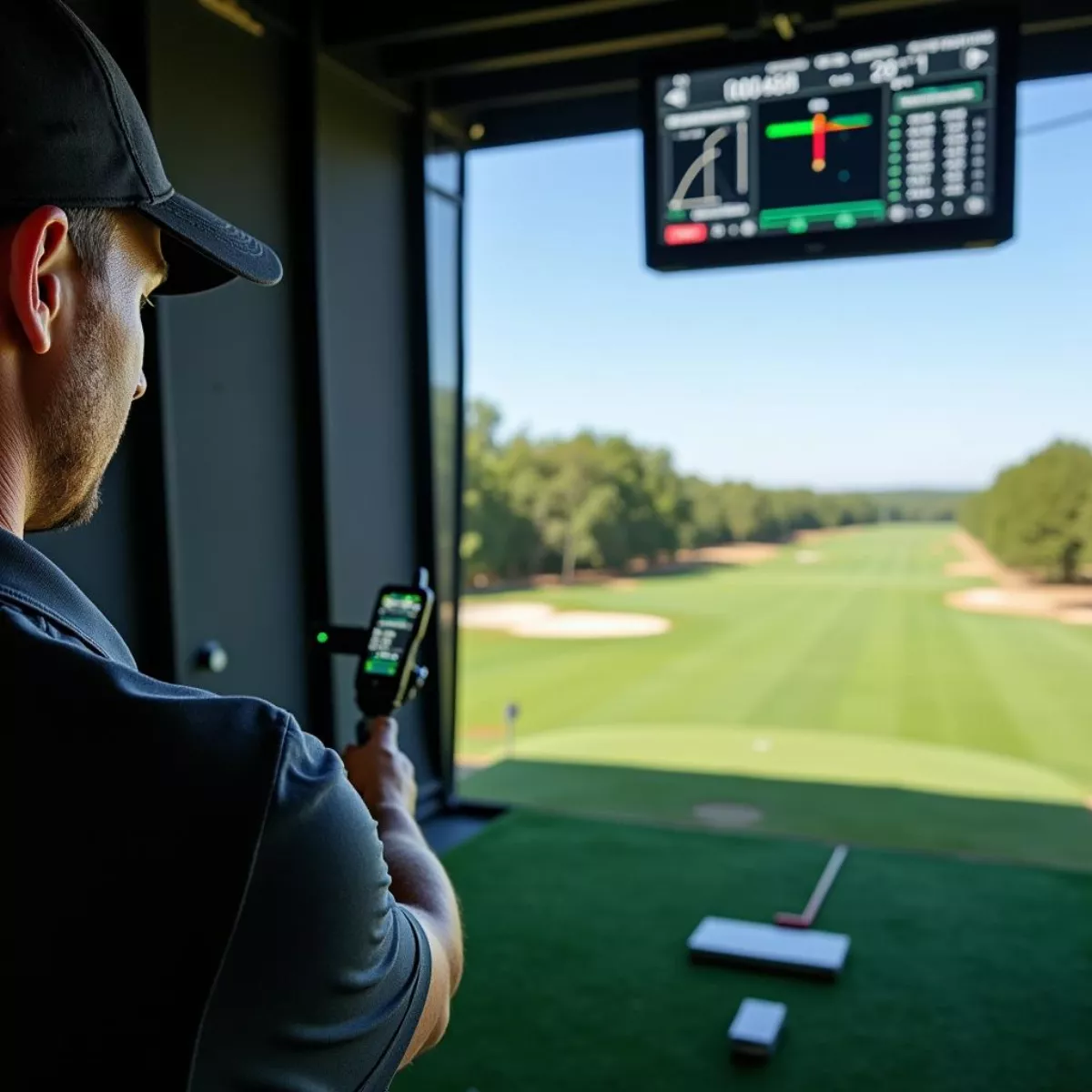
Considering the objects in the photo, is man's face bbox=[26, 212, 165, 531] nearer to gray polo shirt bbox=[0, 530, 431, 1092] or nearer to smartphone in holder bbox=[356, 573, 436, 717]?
gray polo shirt bbox=[0, 530, 431, 1092]

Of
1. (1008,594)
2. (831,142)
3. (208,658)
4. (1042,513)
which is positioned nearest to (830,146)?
(831,142)

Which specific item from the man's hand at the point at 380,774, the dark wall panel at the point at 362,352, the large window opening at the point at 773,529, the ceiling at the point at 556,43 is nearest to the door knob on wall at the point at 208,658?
A: the dark wall panel at the point at 362,352

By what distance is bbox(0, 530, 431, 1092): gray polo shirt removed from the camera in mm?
583

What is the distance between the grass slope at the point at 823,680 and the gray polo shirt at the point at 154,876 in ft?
16.3

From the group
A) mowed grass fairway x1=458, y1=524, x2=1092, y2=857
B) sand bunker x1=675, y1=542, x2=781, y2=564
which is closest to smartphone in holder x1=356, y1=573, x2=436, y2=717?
mowed grass fairway x1=458, y1=524, x2=1092, y2=857

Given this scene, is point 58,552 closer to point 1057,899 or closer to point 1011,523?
point 1057,899

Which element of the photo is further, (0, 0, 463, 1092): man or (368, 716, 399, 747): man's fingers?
(368, 716, 399, 747): man's fingers

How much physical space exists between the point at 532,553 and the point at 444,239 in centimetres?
205

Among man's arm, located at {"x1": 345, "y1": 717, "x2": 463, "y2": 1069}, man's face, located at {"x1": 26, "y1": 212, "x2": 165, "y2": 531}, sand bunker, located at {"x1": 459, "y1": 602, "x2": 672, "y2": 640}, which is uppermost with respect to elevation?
man's face, located at {"x1": 26, "y1": 212, "x2": 165, "y2": 531}

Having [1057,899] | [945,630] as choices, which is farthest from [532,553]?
[1057,899]

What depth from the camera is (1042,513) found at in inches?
221

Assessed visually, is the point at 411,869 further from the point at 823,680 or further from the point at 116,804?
the point at 823,680

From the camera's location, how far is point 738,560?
6707 millimetres

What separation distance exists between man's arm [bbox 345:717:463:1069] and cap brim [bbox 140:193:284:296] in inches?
19.2
